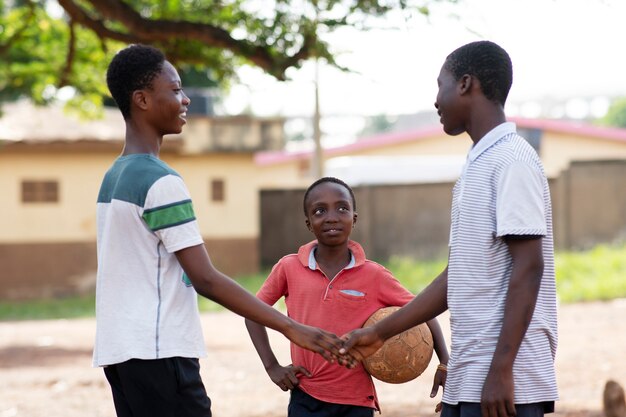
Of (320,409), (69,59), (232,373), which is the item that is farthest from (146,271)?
(69,59)

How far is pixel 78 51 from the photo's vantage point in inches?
480

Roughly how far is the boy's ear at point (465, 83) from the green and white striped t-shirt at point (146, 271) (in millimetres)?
952

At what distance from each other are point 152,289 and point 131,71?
0.77m

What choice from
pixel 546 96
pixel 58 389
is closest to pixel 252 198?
pixel 58 389

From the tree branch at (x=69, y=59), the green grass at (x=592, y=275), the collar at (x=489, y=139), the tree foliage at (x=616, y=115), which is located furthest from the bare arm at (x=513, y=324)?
the tree foliage at (x=616, y=115)

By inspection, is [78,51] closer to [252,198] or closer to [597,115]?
[252,198]

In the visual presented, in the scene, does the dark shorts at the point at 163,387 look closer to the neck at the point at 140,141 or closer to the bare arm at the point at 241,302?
the bare arm at the point at 241,302

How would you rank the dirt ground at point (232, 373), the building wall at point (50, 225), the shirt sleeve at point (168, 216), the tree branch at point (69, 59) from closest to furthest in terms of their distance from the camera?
1. the shirt sleeve at point (168, 216)
2. the dirt ground at point (232, 373)
3. the tree branch at point (69, 59)
4. the building wall at point (50, 225)

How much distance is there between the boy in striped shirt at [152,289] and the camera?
3.53m

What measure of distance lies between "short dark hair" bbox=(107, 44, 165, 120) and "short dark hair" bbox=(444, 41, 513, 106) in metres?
1.05

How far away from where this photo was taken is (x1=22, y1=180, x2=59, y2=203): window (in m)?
22.6

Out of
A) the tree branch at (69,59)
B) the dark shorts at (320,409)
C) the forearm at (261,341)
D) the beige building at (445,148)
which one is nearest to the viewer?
the dark shorts at (320,409)

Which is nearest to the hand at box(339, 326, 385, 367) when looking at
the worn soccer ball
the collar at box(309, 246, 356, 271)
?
the worn soccer ball

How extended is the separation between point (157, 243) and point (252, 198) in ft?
68.5
